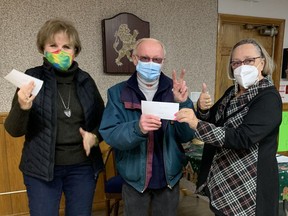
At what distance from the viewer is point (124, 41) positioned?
263cm

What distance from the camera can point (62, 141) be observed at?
1.22 m

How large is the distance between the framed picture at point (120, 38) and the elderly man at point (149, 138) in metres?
1.28

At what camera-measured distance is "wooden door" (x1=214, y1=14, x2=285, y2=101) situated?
10.4 feet

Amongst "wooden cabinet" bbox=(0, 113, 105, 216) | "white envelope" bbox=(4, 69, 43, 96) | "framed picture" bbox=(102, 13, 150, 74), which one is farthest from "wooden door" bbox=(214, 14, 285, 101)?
"white envelope" bbox=(4, 69, 43, 96)

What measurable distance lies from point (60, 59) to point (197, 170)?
1125 millimetres

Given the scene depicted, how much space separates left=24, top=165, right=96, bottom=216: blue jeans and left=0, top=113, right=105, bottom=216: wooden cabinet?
126 centimetres

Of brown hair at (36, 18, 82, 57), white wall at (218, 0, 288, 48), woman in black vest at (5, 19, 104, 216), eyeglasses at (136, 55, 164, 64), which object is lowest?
woman in black vest at (5, 19, 104, 216)

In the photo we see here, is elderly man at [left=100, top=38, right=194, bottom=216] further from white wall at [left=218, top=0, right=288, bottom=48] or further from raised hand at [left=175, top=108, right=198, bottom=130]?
white wall at [left=218, top=0, right=288, bottom=48]

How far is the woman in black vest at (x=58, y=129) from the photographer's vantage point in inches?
46.7

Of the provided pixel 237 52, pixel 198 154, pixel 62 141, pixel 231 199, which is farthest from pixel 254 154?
pixel 62 141

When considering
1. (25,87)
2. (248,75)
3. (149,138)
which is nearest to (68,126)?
(25,87)

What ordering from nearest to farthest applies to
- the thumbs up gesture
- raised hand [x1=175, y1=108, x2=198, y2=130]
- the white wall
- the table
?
raised hand [x1=175, y1=108, x2=198, y2=130] → the thumbs up gesture → the table → the white wall

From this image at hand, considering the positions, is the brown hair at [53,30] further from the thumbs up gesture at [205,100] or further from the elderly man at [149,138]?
the thumbs up gesture at [205,100]

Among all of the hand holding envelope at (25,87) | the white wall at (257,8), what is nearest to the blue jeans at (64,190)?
the hand holding envelope at (25,87)
